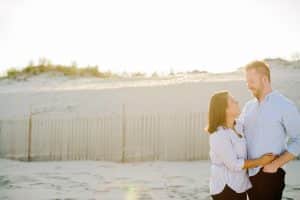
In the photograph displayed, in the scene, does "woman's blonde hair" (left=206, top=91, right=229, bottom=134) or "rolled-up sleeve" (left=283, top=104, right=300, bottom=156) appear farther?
"woman's blonde hair" (left=206, top=91, right=229, bottom=134)

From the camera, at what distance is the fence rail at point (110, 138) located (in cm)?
1453

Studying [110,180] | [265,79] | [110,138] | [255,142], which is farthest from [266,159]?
[110,138]

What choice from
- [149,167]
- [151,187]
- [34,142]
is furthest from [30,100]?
[151,187]

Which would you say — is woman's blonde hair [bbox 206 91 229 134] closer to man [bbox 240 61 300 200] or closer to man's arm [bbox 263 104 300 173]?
man [bbox 240 61 300 200]

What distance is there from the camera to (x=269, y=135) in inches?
136

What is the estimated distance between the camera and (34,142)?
15938 millimetres

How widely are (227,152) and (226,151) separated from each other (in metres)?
0.01

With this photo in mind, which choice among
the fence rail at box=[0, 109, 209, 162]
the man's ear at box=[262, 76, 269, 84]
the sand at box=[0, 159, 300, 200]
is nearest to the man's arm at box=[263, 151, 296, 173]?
the man's ear at box=[262, 76, 269, 84]

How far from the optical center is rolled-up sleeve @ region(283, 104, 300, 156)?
3.44 metres

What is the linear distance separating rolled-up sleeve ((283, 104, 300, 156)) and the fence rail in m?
10.7

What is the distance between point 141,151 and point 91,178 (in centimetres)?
386

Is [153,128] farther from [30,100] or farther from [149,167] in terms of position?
[30,100]

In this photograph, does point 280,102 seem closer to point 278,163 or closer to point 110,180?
point 278,163

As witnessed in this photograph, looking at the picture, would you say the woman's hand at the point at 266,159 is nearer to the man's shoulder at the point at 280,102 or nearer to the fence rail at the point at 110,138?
the man's shoulder at the point at 280,102
